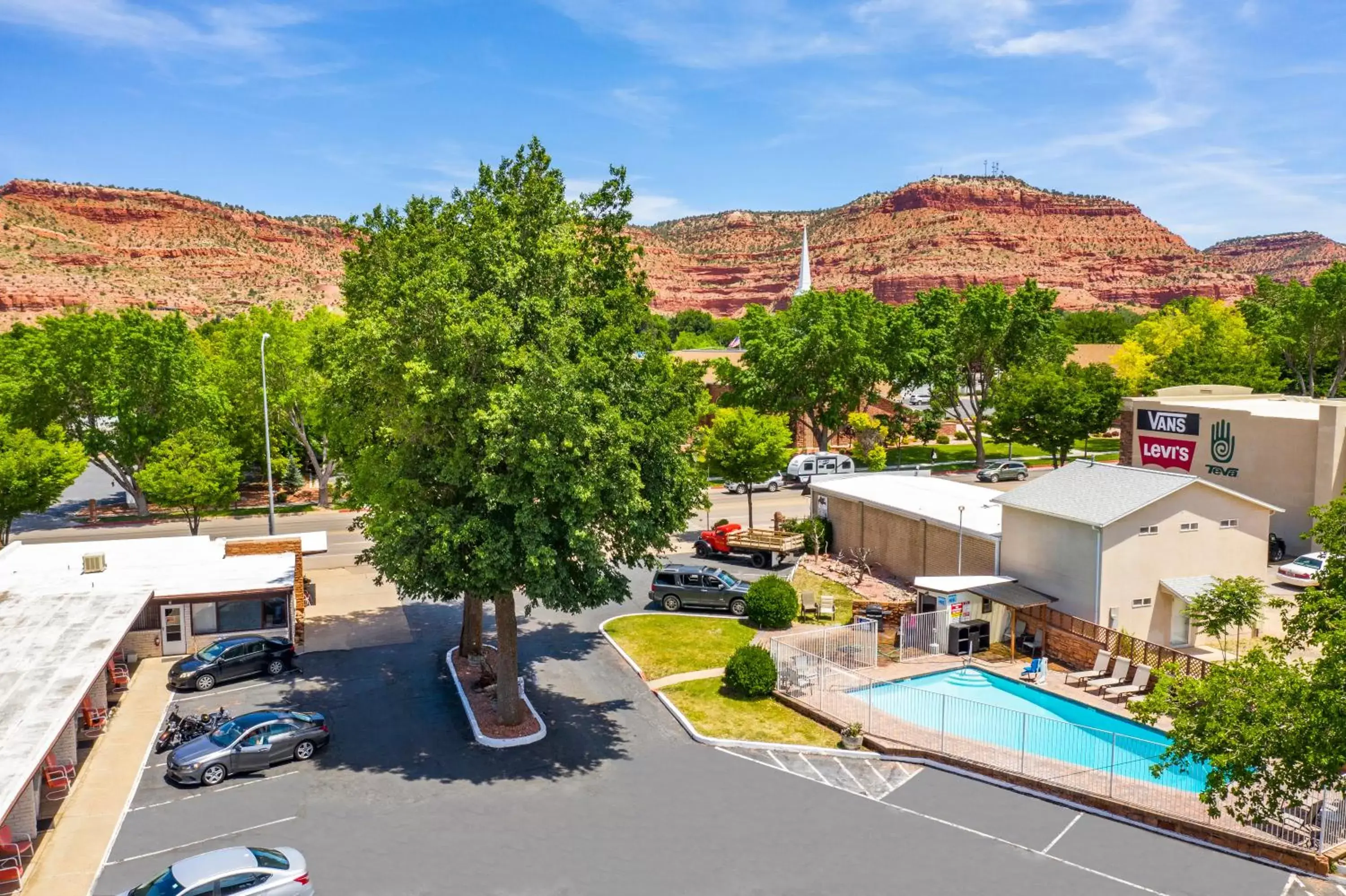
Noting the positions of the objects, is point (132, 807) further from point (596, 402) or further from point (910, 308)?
point (910, 308)

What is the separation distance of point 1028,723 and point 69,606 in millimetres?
24421

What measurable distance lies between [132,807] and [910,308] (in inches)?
2182

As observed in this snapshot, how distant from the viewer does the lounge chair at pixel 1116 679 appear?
2338 centimetres

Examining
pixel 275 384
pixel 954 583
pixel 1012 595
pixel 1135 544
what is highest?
pixel 275 384

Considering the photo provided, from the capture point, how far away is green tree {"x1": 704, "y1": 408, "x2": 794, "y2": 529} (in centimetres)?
4066

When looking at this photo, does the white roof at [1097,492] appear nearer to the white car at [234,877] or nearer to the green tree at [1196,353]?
the white car at [234,877]

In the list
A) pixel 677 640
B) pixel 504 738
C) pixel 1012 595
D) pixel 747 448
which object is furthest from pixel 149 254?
pixel 1012 595

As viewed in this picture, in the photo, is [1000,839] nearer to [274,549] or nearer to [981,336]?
[274,549]

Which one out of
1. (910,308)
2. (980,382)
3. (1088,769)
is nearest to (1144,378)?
(980,382)

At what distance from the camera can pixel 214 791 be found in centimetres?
1819

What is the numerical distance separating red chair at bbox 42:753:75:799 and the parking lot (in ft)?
4.43

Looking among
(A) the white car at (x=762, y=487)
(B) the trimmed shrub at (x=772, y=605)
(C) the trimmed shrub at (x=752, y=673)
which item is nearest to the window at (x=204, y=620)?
(C) the trimmed shrub at (x=752, y=673)

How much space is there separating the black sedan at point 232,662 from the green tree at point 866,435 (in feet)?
131

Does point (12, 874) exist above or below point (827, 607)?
below
